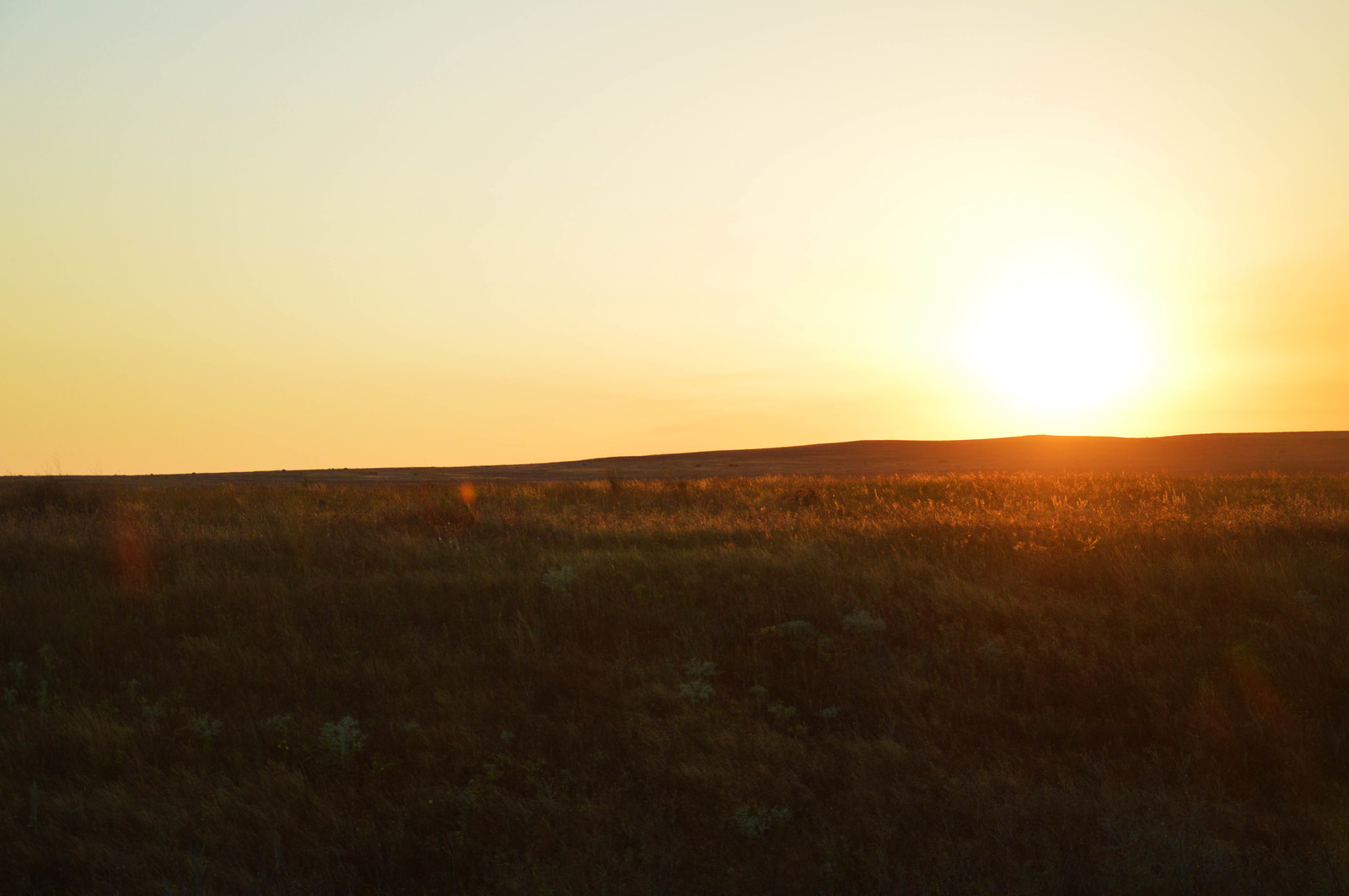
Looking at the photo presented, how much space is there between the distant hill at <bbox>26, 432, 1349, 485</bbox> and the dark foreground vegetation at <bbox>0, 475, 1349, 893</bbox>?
108 feet

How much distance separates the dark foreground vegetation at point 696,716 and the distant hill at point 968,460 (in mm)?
32785

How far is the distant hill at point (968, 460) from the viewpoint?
46406mm

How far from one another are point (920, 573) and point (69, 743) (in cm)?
765

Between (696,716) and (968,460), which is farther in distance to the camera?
(968,460)

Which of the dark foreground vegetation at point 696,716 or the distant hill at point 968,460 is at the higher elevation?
the distant hill at point 968,460

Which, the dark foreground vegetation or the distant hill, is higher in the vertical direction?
the distant hill

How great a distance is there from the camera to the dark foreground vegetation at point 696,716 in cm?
462

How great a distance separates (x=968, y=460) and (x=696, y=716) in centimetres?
5683

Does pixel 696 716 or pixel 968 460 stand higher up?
pixel 968 460

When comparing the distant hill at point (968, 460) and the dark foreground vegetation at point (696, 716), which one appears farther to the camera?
the distant hill at point (968, 460)

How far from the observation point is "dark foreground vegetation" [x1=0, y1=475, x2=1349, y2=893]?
4.62m

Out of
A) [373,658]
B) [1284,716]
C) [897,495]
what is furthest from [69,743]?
[897,495]

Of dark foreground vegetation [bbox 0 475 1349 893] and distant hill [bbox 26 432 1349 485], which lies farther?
distant hill [bbox 26 432 1349 485]

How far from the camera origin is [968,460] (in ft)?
193
